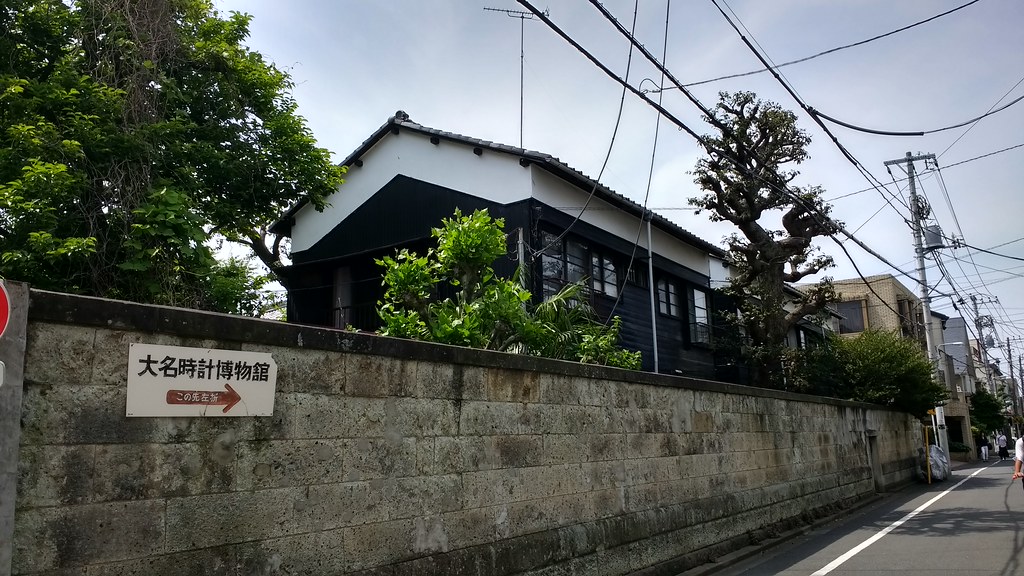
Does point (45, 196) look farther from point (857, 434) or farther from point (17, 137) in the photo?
point (857, 434)

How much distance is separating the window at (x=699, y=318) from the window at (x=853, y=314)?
84.5 ft

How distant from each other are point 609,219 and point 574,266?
1.88 m

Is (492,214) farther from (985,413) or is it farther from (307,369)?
(985,413)

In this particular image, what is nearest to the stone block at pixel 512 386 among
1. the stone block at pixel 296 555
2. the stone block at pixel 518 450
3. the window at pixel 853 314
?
the stone block at pixel 518 450

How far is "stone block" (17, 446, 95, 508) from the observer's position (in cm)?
377

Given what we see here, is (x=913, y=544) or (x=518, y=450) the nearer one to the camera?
(x=518, y=450)

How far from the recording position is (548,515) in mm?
7410

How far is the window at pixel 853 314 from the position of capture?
4469 cm

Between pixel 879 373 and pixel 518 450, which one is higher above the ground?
pixel 879 373

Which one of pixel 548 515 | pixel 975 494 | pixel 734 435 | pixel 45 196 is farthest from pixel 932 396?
pixel 45 196

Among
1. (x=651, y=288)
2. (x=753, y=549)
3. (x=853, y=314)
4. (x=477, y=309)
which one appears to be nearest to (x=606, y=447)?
(x=477, y=309)

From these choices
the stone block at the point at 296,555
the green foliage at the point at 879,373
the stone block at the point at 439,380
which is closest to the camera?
the stone block at the point at 296,555

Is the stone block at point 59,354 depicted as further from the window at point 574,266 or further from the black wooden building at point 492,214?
the window at point 574,266

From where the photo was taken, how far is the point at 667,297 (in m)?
21.0
